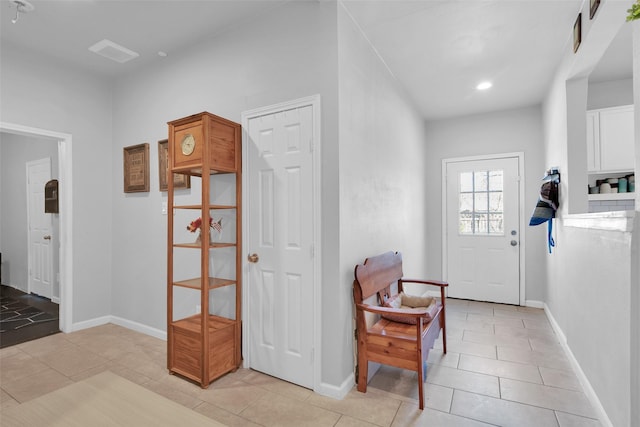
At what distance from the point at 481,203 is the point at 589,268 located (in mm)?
2883

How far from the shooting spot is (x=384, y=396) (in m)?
2.30

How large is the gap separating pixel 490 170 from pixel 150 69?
477 centimetres

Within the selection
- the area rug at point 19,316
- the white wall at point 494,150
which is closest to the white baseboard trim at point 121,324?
the area rug at point 19,316

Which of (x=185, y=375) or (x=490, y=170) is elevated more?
(x=490, y=170)

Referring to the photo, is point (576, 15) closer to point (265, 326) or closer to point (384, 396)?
point (384, 396)

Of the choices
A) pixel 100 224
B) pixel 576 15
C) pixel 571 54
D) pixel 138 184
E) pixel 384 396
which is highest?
pixel 576 15

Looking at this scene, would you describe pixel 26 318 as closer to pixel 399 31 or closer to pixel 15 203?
pixel 15 203

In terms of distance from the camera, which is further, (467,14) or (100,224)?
(100,224)

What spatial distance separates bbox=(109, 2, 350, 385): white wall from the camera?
2328mm

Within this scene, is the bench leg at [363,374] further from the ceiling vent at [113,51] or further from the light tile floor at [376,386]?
the ceiling vent at [113,51]

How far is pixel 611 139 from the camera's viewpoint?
338 cm

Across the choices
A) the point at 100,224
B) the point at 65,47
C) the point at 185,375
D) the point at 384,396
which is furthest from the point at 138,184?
the point at 384,396

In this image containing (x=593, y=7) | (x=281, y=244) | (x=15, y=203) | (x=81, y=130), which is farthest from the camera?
(x=15, y=203)

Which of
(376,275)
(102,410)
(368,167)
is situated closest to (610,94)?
(368,167)
